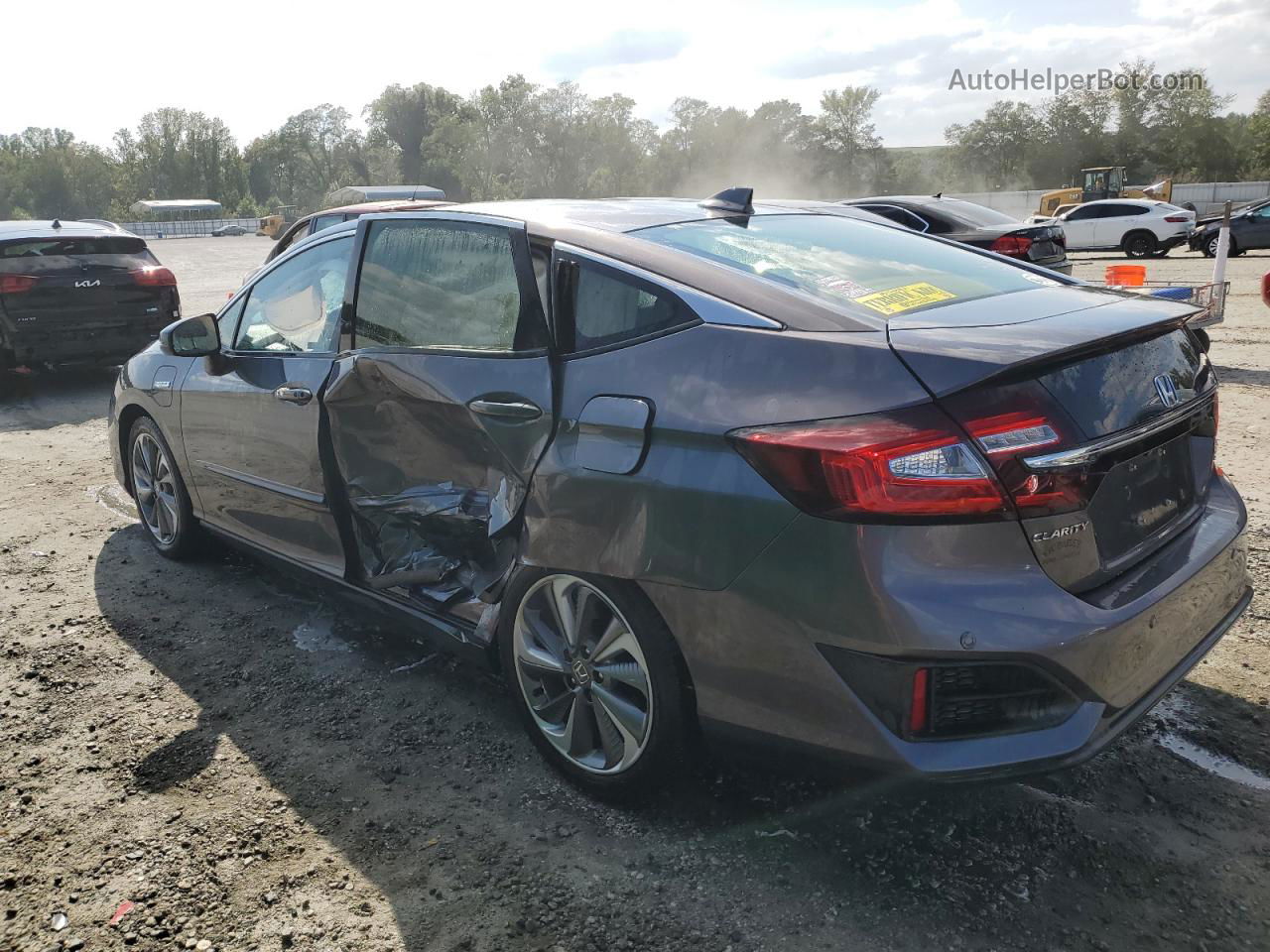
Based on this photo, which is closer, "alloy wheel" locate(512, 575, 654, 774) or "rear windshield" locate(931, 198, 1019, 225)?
"alloy wheel" locate(512, 575, 654, 774)

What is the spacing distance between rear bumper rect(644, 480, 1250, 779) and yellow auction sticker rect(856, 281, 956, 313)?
27.5 inches

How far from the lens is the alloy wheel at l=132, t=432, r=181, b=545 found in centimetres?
489

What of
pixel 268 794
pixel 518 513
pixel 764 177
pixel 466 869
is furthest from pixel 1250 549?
pixel 764 177

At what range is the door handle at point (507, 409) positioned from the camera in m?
2.77

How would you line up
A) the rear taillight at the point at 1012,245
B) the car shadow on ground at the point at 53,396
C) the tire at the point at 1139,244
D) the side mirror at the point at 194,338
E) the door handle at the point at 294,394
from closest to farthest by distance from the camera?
the door handle at the point at 294,394, the side mirror at the point at 194,338, the car shadow on ground at the point at 53,396, the rear taillight at the point at 1012,245, the tire at the point at 1139,244

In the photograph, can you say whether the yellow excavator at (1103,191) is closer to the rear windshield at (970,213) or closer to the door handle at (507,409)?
the rear windshield at (970,213)

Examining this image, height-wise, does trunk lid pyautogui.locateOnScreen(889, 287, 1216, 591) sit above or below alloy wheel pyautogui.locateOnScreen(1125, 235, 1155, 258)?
above

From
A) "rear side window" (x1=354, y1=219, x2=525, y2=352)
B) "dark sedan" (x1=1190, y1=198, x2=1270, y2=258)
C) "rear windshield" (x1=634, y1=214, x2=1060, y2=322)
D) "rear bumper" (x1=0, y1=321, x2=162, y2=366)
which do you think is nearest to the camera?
"rear windshield" (x1=634, y1=214, x2=1060, y2=322)

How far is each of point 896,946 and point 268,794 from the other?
182cm

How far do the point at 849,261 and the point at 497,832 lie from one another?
75.5 inches

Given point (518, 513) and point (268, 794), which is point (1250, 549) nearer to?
point (518, 513)

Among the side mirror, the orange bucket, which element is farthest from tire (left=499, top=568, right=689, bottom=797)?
the orange bucket

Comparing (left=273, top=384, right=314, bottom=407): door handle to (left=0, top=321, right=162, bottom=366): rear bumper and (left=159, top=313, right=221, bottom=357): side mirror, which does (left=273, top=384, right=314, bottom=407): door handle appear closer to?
(left=159, top=313, right=221, bottom=357): side mirror

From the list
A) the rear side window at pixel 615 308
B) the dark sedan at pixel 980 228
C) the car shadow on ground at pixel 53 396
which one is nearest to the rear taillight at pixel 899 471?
the rear side window at pixel 615 308
